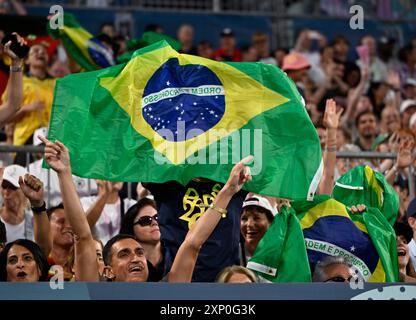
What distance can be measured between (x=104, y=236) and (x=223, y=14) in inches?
259

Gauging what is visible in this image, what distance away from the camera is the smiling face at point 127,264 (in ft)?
26.2

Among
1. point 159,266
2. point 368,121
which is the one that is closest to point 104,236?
point 159,266

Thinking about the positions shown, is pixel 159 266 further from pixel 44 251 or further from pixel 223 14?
pixel 223 14

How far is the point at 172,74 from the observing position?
8.44 metres

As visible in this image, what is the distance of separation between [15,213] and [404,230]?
2987mm

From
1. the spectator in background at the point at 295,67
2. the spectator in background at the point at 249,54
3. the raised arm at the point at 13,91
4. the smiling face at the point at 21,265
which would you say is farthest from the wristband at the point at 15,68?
the spectator in background at the point at 249,54

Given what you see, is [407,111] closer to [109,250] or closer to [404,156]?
[404,156]

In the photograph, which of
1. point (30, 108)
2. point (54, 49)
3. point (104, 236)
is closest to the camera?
point (104, 236)

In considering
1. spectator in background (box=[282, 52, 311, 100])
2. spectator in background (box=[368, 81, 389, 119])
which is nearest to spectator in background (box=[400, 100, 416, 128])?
spectator in background (box=[368, 81, 389, 119])

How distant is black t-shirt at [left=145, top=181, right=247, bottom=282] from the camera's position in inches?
299

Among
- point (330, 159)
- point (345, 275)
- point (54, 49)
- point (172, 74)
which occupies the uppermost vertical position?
point (54, 49)

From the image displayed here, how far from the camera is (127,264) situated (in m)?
8.01

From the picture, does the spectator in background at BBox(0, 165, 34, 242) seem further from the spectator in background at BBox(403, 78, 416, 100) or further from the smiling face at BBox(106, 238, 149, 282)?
the spectator in background at BBox(403, 78, 416, 100)

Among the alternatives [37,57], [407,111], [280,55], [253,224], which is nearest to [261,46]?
[280,55]
